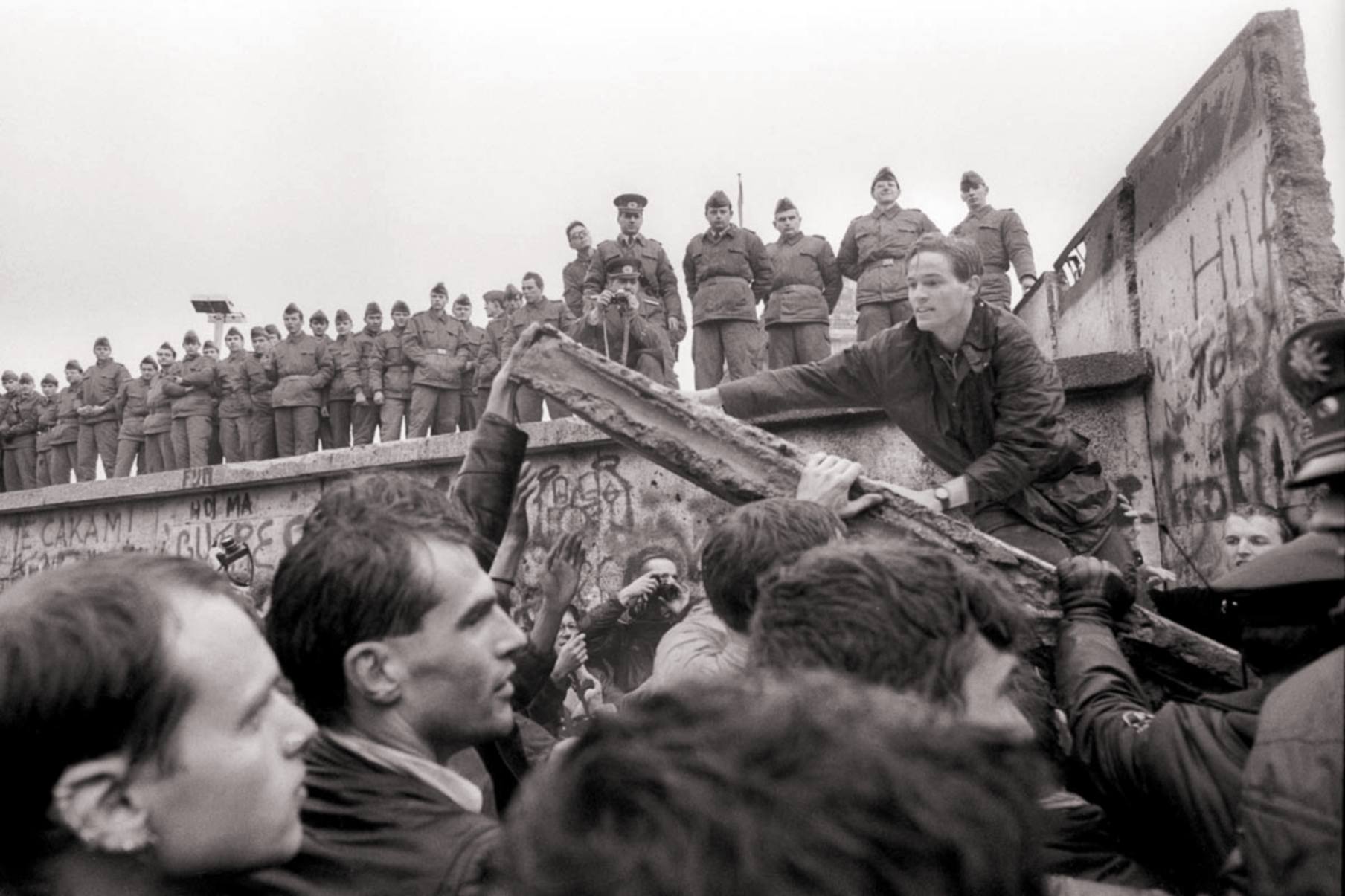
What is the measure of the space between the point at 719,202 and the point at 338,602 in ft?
29.0

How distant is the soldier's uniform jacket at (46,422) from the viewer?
1622 cm

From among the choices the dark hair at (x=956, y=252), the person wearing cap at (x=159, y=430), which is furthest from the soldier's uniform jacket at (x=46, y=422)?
the dark hair at (x=956, y=252)

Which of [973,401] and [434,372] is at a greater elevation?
[434,372]

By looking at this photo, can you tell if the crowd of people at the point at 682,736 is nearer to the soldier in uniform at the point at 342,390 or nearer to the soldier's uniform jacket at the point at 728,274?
the soldier's uniform jacket at the point at 728,274

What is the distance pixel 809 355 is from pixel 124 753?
9021 mm

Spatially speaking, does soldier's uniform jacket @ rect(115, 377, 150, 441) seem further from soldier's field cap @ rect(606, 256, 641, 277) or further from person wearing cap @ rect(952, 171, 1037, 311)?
person wearing cap @ rect(952, 171, 1037, 311)

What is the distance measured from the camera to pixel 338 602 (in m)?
1.66

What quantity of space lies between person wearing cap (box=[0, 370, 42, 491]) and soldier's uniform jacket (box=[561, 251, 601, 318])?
32.3 ft

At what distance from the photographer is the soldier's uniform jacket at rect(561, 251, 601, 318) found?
11172mm

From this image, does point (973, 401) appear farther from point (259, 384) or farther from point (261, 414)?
point (259, 384)

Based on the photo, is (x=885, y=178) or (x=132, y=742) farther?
(x=885, y=178)

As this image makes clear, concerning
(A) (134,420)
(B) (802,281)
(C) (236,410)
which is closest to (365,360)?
(C) (236,410)

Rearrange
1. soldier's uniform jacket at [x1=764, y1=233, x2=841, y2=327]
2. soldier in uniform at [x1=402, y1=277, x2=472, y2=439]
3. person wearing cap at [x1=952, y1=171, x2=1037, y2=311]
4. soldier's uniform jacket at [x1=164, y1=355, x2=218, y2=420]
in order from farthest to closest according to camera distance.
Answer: soldier's uniform jacket at [x1=164, y1=355, x2=218, y2=420]
soldier in uniform at [x1=402, y1=277, x2=472, y2=439]
person wearing cap at [x1=952, y1=171, x2=1037, y2=311]
soldier's uniform jacket at [x1=764, y1=233, x2=841, y2=327]

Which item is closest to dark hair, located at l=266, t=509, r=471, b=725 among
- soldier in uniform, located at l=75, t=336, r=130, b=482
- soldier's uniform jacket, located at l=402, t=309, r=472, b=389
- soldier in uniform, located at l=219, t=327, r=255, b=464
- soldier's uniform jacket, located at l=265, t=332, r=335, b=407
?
soldier's uniform jacket, located at l=402, t=309, r=472, b=389
